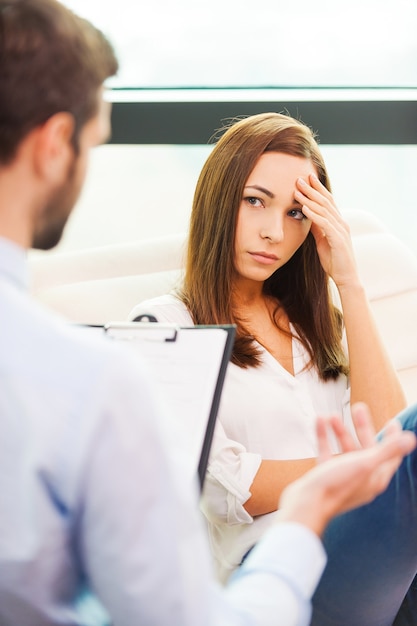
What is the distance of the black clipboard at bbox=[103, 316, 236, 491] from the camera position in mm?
998

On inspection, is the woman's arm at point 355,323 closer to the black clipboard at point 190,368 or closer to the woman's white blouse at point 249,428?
the woman's white blouse at point 249,428

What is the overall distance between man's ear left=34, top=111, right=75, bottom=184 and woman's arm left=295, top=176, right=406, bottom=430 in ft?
3.22

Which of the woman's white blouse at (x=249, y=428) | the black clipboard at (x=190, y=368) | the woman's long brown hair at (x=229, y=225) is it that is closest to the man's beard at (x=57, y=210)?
the black clipboard at (x=190, y=368)

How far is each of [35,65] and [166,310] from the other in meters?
0.93

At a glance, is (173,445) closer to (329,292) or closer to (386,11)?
(329,292)

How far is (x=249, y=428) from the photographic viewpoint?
1558 millimetres

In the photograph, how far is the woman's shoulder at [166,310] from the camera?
1585 millimetres

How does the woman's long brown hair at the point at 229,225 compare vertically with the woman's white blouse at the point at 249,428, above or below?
above

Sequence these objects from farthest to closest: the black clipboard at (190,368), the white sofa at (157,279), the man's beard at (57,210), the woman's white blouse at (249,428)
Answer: the white sofa at (157,279) → the woman's white blouse at (249,428) → the black clipboard at (190,368) → the man's beard at (57,210)

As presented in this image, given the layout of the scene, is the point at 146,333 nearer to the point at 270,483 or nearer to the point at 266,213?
the point at 270,483

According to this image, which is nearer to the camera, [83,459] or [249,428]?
[83,459]

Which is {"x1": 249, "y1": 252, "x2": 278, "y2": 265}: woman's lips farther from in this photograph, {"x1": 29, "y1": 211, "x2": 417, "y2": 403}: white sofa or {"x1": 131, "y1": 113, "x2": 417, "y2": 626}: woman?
{"x1": 29, "y1": 211, "x2": 417, "y2": 403}: white sofa

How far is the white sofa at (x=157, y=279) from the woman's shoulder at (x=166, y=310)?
0.24 m

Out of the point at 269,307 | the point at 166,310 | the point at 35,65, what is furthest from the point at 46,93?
the point at 269,307
